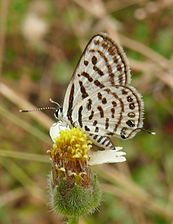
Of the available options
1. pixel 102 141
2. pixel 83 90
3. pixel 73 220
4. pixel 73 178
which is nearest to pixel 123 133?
pixel 102 141

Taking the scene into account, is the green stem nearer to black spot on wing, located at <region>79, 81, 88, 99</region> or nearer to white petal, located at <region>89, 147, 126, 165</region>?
white petal, located at <region>89, 147, 126, 165</region>

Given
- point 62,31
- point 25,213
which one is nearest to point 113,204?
point 25,213

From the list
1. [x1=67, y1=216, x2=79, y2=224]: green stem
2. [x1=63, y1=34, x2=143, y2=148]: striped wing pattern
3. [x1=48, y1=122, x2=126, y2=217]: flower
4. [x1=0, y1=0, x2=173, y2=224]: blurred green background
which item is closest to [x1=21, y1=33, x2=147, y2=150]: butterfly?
[x1=63, y1=34, x2=143, y2=148]: striped wing pattern

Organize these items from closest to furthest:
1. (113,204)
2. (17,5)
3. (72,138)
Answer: (72,138)
(113,204)
(17,5)

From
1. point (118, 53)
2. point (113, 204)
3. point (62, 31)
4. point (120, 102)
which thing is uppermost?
point (62, 31)

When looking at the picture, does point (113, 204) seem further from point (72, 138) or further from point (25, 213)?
point (72, 138)

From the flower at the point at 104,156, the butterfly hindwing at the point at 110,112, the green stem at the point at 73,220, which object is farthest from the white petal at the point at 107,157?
the green stem at the point at 73,220

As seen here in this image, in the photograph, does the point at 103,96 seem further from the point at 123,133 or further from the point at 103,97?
the point at 123,133

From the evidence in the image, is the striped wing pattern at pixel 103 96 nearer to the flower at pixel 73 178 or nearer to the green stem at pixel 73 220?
the flower at pixel 73 178

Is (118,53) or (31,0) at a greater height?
(31,0)
